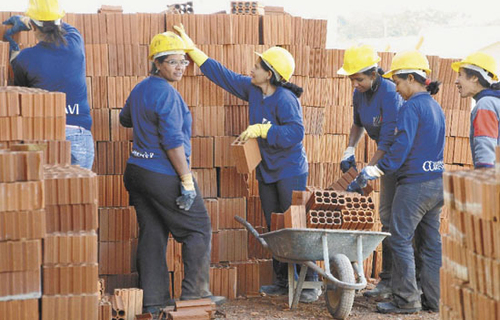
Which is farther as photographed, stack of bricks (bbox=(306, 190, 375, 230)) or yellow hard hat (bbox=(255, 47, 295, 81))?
yellow hard hat (bbox=(255, 47, 295, 81))

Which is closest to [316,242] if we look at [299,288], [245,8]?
[299,288]

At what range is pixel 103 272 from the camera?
7.36m

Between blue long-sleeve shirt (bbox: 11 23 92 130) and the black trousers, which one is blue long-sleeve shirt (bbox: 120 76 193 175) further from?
blue long-sleeve shirt (bbox: 11 23 92 130)

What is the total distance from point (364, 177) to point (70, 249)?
2795 mm

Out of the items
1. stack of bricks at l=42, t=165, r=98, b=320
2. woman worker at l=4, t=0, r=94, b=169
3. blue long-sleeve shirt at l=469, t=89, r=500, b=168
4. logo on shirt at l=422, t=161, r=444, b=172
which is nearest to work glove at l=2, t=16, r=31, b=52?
woman worker at l=4, t=0, r=94, b=169

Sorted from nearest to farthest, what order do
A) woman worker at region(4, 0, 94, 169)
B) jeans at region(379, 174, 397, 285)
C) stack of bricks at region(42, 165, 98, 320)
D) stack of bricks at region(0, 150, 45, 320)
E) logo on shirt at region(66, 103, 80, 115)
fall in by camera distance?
stack of bricks at region(0, 150, 45, 320) → stack of bricks at region(42, 165, 98, 320) → woman worker at region(4, 0, 94, 169) → logo on shirt at region(66, 103, 80, 115) → jeans at region(379, 174, 397, 285)

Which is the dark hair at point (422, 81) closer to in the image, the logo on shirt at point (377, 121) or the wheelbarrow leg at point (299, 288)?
the logo on shirt at point (377, 121)

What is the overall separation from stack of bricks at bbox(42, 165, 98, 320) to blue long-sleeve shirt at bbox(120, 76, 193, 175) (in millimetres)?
1432

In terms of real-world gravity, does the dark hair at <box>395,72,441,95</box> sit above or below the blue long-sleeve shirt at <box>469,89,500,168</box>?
above

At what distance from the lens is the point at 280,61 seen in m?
7.26

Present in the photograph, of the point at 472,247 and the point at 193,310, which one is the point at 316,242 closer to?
the point at 193,310

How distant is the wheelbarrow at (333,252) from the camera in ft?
20.8

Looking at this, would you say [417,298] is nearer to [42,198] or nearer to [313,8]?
[42,198]

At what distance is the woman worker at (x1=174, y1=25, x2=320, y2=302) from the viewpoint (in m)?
7.19
